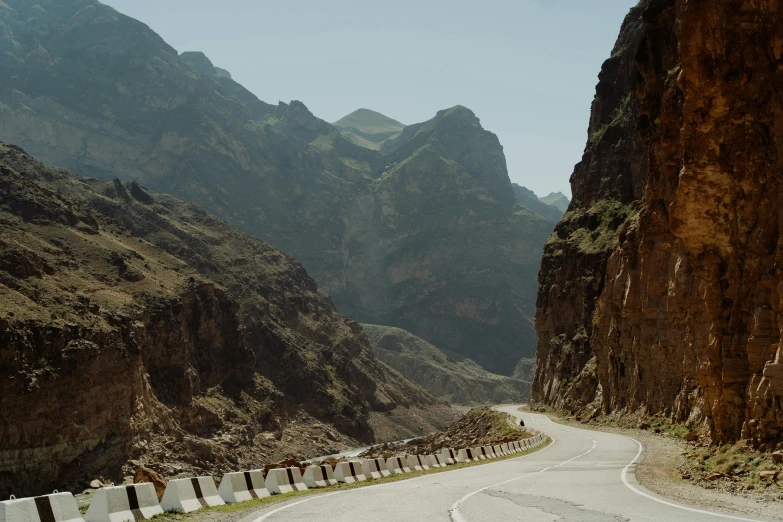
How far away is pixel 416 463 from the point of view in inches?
1257

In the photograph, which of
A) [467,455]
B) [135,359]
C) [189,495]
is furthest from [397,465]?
[135,359]

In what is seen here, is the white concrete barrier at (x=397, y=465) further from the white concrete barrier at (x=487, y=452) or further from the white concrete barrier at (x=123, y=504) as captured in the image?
the white concrete barrier at (x=123, y=504)

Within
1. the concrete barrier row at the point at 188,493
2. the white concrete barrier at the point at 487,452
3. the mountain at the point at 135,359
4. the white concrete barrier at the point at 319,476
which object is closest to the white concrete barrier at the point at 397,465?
the concrete barrier row at the point at 188,493

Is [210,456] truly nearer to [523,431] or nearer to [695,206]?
[523,431]

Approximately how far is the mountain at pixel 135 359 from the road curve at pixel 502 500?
53.4m

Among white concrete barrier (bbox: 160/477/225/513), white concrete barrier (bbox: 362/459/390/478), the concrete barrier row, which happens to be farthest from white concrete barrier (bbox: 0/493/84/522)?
white concrete barrier (bbox: 362/459/390/478)

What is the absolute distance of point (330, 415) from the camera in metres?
157

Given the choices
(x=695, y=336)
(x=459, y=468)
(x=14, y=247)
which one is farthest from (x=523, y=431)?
(x=14, y=247)

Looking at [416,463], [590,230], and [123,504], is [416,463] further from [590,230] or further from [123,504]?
[590,230]

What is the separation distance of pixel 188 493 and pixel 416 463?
629 inches

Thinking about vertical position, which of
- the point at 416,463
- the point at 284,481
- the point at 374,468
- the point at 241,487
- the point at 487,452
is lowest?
the point at 487,452

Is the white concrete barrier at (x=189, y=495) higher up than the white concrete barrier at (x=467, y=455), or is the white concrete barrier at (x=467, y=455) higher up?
the white concrete barrier at (x=189, y=495)

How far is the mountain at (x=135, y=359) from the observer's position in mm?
76688

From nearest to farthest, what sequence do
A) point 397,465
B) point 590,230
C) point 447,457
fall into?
point 397,465
point 447,457
point 590,230
